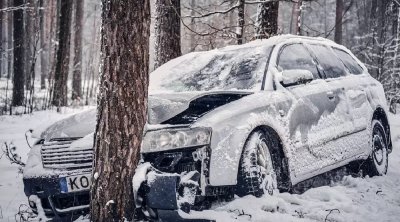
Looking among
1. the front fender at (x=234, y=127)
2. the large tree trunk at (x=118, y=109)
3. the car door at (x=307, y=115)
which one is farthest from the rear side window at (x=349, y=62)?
the large tree trunk at (x=118, y=109)

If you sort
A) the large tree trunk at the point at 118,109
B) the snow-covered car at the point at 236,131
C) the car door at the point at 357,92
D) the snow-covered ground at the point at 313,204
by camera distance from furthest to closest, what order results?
the car door at the point at 357,92, the snow-covered ground at the point at 313,204, the snow-covered car at the point at 236,131, the large tree trunk at the point at 118,109

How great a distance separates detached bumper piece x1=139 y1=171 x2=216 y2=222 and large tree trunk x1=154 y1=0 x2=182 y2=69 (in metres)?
4.69

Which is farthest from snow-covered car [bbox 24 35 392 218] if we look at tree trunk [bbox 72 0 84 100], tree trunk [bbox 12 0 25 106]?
tree trunk [bbox 72 0 84 100]

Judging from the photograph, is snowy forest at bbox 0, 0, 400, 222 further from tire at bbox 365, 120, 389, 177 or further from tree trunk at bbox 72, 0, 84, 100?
tree trunk at bbox 72, 0, 84, 100

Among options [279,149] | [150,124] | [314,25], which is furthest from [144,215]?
[314,25]

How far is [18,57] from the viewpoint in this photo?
13031mm

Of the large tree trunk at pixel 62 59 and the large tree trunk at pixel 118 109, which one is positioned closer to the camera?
the large tree trunk at pixel 118 109

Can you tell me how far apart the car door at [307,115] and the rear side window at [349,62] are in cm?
94

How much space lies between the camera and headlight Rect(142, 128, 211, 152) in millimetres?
3135

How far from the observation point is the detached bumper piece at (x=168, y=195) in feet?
9.35

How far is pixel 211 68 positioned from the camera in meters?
4.67

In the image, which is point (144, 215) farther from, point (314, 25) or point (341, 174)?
point (314, 25)

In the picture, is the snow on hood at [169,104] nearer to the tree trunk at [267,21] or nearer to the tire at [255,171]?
the tire at [255,171]

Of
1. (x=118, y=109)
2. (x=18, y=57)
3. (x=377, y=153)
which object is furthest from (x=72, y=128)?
(x=18, y=57)
